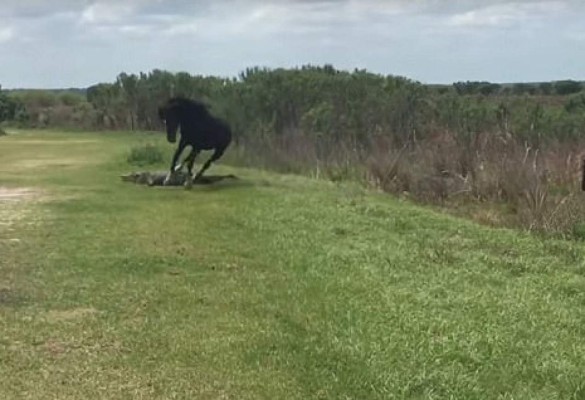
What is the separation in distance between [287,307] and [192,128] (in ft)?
32.7

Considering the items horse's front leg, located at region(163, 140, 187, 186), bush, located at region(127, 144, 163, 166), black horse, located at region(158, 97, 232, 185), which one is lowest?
bush, located at region(127, 144, 163, 166)

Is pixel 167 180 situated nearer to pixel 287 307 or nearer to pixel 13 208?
pixel 13 208

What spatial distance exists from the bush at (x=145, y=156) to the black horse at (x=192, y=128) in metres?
5.66

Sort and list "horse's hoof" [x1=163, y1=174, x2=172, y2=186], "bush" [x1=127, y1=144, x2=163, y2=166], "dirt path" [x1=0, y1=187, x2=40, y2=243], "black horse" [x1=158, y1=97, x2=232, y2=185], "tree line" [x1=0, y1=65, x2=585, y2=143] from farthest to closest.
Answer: "bush" [x1=127, y1=144, x2=163, y2=166] < "tree line" [x1=0, y1=65, x2=585, y2=143] < "horse's hoof" [x1=163, y1=174, x2=172, y2=186] < "black horse" [x1=158, y1=97, x2=232, y2=185] < "dirt path" [x1=0, y1=187, x2=40, y2=243]

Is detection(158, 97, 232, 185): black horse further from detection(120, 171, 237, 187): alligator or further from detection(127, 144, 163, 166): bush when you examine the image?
detection(127, 144, 163, 166): bush

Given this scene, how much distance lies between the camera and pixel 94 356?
584 cm

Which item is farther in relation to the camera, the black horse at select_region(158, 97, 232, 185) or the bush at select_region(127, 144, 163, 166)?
the bush at select_region(127, 144, 163, 166)

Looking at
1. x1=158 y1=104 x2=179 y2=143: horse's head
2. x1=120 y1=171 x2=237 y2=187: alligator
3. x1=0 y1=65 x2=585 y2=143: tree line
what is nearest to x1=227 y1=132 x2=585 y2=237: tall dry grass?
x1=0 y1=65 x2=585 y2=143: tree line

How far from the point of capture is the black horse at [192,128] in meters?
16.6

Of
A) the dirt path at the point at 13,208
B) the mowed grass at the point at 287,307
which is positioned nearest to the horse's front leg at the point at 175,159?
the dirt path at the point at 13,208

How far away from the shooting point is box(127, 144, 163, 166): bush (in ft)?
74.8

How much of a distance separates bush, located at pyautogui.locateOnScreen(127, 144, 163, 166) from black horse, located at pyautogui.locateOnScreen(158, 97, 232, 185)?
Answer: 566cm

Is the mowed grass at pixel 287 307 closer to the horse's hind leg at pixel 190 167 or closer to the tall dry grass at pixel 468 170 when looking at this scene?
the tall dry grass at pixel 468 170

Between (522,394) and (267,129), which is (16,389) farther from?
(267,129)
